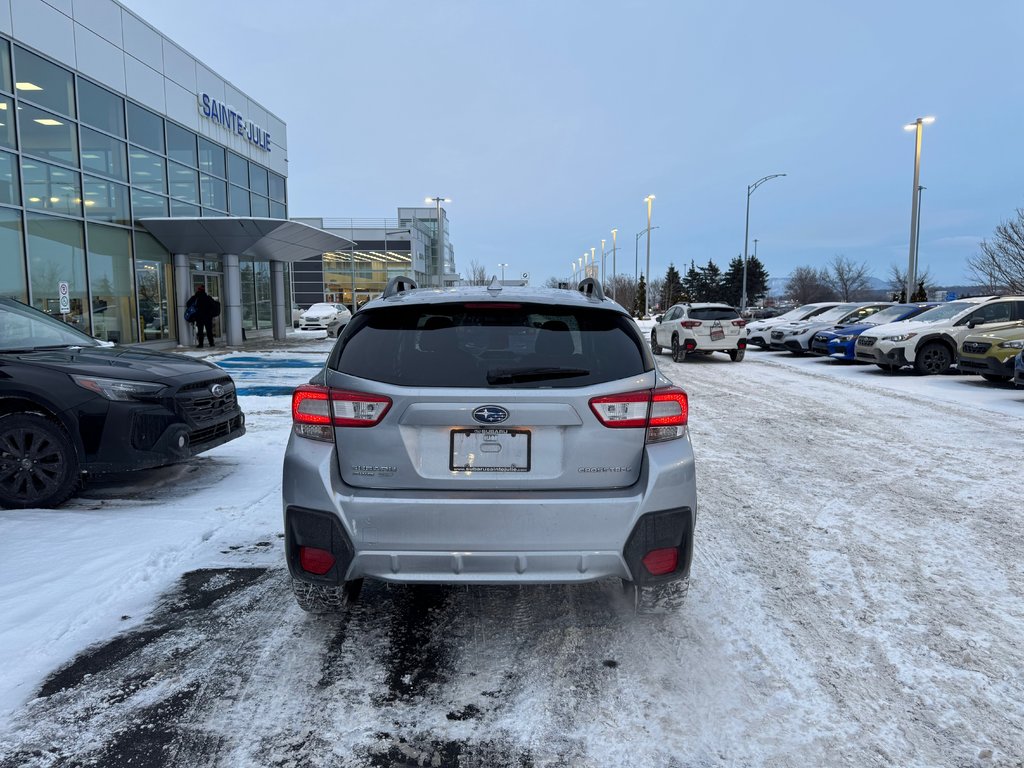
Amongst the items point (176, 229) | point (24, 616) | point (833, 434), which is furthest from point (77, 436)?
point (176, 229)

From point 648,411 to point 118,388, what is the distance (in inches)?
169

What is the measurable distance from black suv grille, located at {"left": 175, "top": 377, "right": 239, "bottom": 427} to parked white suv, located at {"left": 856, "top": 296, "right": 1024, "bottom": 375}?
1422cm

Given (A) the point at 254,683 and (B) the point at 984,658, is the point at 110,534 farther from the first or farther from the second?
(B) the point at 984,658

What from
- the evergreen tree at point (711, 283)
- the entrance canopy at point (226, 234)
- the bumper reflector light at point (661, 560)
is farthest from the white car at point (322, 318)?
the evergreen tree at point (711, 283)

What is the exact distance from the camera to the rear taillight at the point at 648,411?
2.96m

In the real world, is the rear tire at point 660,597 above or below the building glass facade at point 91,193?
below

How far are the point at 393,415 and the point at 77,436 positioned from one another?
3620 mm

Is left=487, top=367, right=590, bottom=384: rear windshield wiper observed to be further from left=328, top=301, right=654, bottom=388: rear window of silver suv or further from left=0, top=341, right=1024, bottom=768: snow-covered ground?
left=0, top=341, right=1024, bottom=768: snow-covered ground

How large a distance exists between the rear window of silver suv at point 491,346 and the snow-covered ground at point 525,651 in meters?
1.31

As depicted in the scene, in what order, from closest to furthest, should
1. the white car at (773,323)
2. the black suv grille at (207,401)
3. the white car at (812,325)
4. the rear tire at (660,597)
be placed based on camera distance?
the rear tire at (660,597) → the black suv grille at (207,401) → the white car at (812,325) → the white car at (773,323)

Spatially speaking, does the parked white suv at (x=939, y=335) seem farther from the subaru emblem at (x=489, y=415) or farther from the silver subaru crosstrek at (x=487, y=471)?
the subaru emblem at (x=489, y=415)

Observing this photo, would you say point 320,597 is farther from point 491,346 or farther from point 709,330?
point 709,330

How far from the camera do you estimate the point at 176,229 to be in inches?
802

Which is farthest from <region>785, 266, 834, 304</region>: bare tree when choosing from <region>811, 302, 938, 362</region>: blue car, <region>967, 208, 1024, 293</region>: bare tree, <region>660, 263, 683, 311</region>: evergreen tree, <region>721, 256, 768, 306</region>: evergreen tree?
<region>811, 302, 938, 362</region>: blue car
